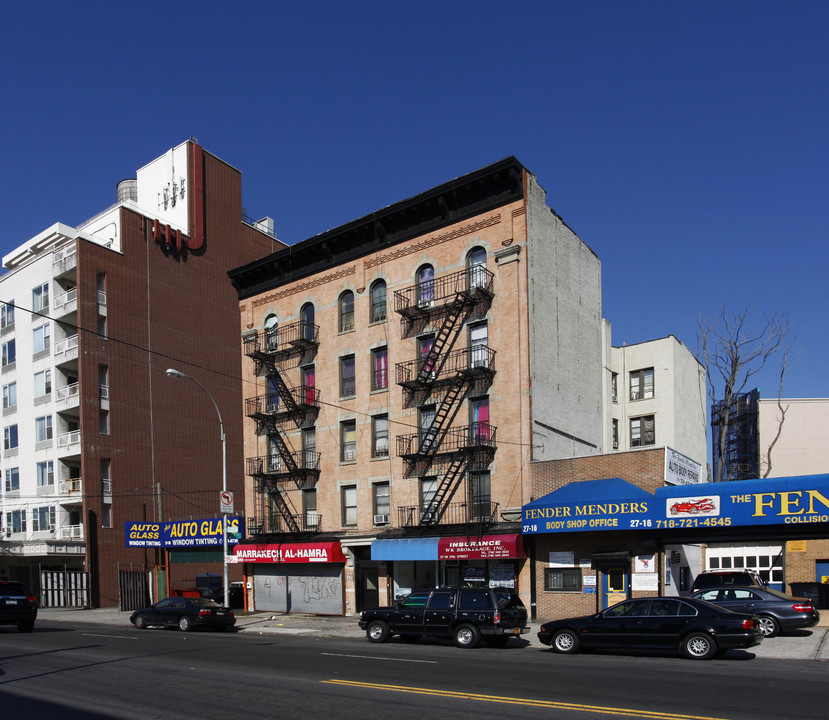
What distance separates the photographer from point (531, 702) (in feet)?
40.7

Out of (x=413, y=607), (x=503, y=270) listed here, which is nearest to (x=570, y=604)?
(x=413, y=607)

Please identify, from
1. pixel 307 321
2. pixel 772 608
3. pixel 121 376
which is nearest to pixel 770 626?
pixel 772 608

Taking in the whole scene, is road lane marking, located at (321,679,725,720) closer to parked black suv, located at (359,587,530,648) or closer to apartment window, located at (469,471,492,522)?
parked black suv, located at (359,587,530,648)

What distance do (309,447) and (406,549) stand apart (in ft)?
25.8

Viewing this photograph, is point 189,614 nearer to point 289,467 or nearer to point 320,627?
point 320,627

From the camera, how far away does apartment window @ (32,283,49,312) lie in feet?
173

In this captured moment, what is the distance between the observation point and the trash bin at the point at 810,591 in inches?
1278

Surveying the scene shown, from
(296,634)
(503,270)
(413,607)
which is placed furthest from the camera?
(503,270)

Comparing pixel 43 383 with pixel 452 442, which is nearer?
pixel 452 442

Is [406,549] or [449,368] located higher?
[449,368]

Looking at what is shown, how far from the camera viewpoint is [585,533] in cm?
2836

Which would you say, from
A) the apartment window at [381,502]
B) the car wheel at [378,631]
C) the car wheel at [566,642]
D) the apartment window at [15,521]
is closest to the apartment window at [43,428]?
the apartment window at [15,521]

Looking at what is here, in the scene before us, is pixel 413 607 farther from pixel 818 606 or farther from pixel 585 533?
pixel 818 606

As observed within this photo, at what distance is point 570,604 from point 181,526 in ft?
64.7
